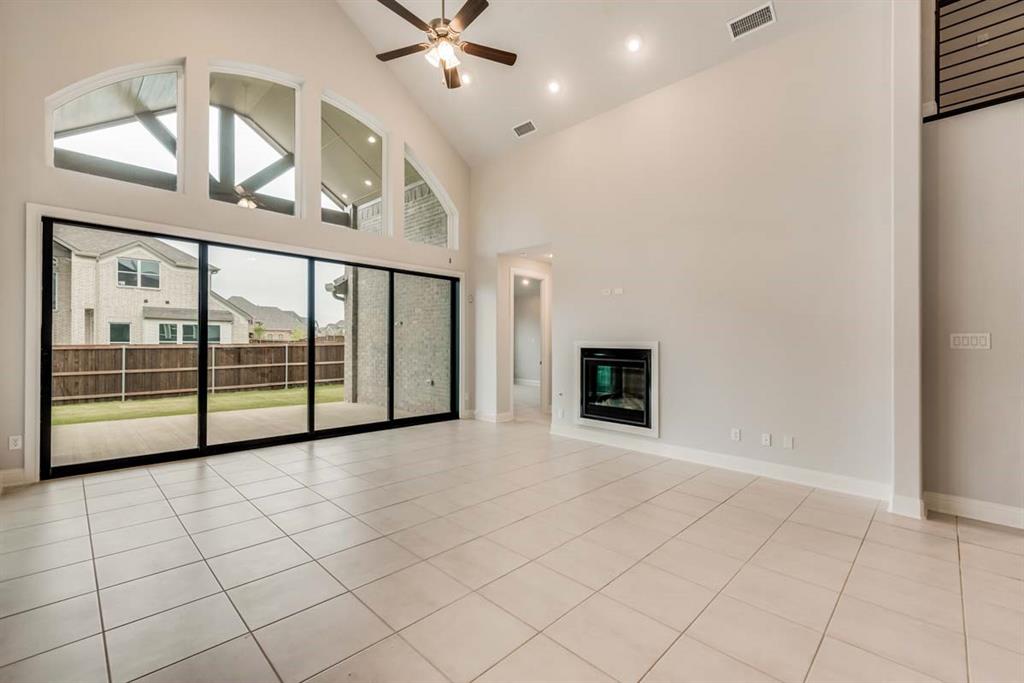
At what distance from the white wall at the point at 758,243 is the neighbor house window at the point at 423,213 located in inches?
94.3

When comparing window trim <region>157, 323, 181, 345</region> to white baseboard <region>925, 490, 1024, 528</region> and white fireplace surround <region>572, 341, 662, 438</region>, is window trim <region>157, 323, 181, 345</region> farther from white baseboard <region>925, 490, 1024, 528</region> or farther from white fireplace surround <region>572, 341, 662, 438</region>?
white baseboard <region>925, 490, 1024, 528</region>

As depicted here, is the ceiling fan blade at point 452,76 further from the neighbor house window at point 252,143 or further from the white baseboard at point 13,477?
the white baseboard at point 13,477

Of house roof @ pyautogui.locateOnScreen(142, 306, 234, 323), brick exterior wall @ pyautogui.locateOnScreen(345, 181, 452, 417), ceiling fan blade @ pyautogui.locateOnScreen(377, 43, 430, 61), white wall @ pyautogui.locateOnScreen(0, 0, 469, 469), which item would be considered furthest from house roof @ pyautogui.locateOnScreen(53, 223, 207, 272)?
ceiling fan blade @ pyautogui.locateOnScreen(377, 43, 430, 61)

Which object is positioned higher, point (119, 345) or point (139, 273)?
point (139, 273)

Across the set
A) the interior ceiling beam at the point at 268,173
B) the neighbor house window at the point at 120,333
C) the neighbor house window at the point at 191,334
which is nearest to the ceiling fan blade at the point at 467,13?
the interior ceiling beam at the point at 268,173

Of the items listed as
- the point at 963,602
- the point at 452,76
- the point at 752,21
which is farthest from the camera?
the point at 452,76

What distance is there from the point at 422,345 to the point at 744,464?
15.8 ft

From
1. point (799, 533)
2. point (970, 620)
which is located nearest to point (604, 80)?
point (799, 533)

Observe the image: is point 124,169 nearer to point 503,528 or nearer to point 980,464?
point 503,528

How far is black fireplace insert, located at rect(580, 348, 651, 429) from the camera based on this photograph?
504 centimetres

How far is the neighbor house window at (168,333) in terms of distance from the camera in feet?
15.0

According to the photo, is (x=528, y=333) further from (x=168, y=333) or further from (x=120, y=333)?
(x=120, y=333)

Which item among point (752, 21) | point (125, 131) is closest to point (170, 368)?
point (125, 131)

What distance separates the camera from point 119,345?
437cm
